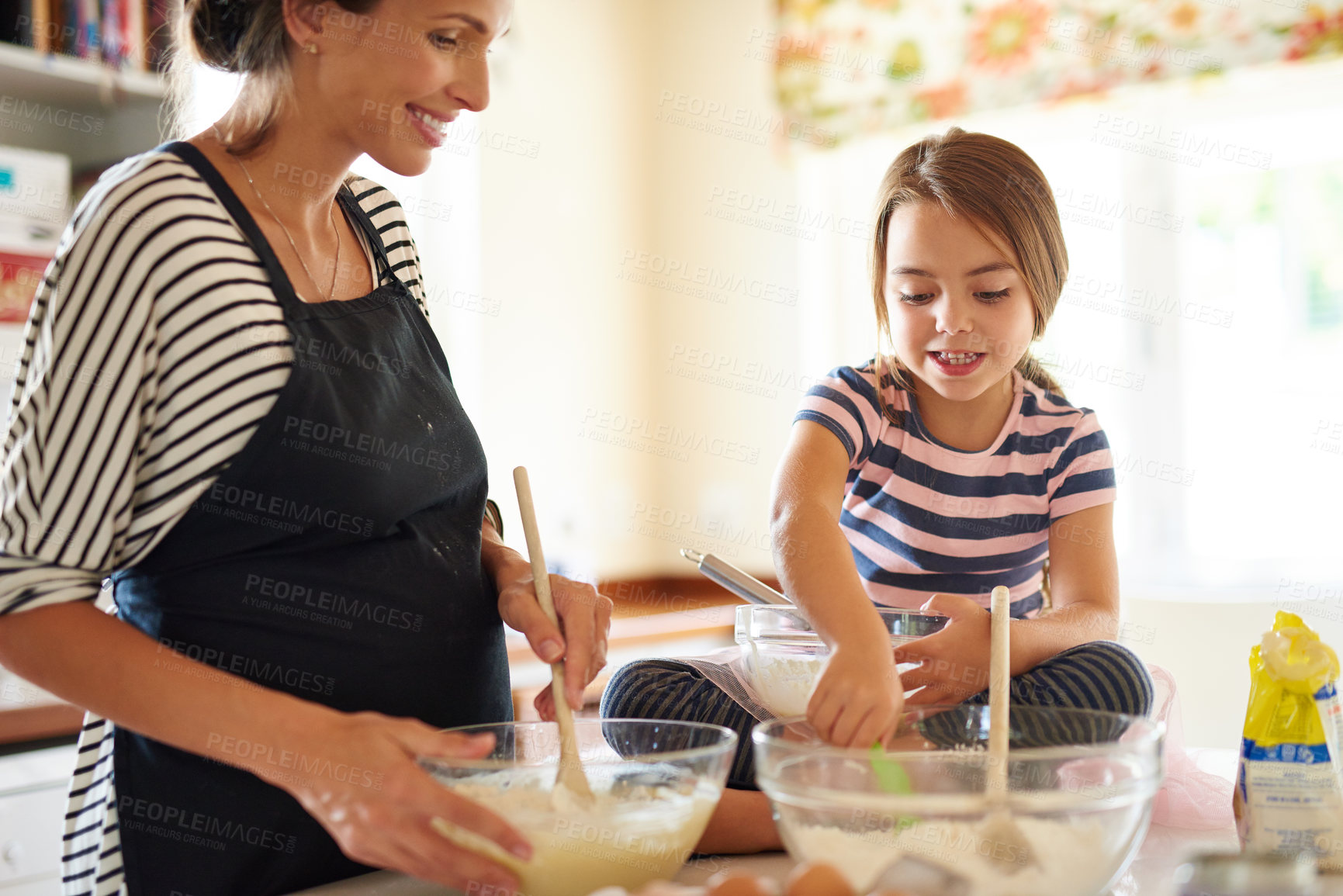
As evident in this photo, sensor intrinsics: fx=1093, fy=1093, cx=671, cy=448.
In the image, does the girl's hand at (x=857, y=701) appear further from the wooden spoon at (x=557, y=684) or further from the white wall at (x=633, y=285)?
the white wall at (x=633, y=285)

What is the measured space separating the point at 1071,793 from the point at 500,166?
2.74m

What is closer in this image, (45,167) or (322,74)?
(322,74)

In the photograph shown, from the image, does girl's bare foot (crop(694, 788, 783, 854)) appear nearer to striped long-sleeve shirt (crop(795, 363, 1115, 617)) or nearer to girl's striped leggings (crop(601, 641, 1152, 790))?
girl's striped leggings (crop(601, 641, 1152, 790))

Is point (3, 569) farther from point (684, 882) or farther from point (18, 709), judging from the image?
point (18, 709)

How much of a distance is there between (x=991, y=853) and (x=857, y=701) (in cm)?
18

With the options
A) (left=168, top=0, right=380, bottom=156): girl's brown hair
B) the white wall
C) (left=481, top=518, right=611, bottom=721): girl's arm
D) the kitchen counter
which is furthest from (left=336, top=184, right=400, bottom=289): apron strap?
the white wall

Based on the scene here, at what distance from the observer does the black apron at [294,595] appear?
2.68ft

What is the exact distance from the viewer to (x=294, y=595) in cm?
84

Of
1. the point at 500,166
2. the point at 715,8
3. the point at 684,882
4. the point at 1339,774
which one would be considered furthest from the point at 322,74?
the point at 715,8

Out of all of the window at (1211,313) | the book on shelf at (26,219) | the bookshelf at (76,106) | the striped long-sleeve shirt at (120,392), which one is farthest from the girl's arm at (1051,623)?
the bookshelf at (76,106)

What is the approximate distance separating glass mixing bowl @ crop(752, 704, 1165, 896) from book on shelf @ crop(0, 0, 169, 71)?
5.93 ft

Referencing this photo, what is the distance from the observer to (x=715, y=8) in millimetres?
3459

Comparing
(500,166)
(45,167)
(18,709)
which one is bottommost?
(18,709)

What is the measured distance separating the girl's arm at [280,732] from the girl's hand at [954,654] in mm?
371
